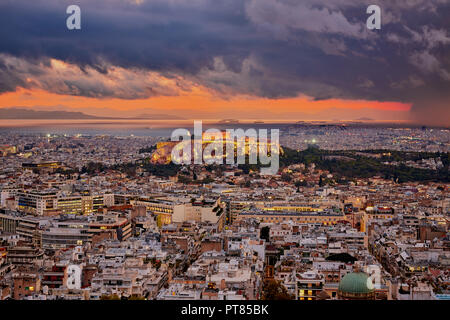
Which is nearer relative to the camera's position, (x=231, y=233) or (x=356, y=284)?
(x=356, y=284)

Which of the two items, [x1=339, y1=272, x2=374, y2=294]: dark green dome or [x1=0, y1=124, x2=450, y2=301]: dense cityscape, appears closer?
[x1=339, y1=272, x2=374, y2=294]: dark green dome

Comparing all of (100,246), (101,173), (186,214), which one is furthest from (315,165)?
(100,246)

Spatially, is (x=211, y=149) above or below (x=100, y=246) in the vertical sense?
above

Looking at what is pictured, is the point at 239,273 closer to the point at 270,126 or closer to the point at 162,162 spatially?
the point at 270,126
